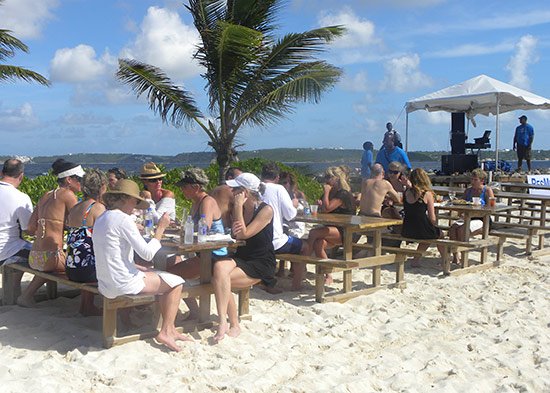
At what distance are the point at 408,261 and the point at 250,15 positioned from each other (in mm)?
6601

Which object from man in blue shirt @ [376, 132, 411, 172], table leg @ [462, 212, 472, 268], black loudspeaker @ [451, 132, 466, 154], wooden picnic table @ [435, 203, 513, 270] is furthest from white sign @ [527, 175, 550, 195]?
table leg @ [462, 212, 472, 268]

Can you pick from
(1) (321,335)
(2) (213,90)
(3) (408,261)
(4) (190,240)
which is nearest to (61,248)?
(4) (190,240)

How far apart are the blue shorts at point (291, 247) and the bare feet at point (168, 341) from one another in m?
2.13

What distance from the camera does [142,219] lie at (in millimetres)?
5875

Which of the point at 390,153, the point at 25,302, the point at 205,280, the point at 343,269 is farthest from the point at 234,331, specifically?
the point at 390,153

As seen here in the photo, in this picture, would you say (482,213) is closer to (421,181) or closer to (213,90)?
(421,181)

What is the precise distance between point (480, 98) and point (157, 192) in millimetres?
9664

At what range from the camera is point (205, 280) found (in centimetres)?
511

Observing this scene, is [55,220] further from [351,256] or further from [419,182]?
[419,182]

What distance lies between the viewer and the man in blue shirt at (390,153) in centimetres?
1171

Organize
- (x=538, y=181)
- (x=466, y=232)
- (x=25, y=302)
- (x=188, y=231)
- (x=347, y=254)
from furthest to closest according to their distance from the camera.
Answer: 1. (x=538, y=181)
2. (x=466, y=232)
3. (x=347, y=254)
4. (x=25, y=302)
5. (x=188, y=231)

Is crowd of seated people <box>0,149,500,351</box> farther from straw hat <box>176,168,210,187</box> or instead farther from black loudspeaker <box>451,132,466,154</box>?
black loudspeaker <box>451,132,466,154</box>

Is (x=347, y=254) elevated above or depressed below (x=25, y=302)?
above

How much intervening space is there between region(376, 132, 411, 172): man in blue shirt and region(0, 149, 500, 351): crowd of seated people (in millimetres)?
5298
